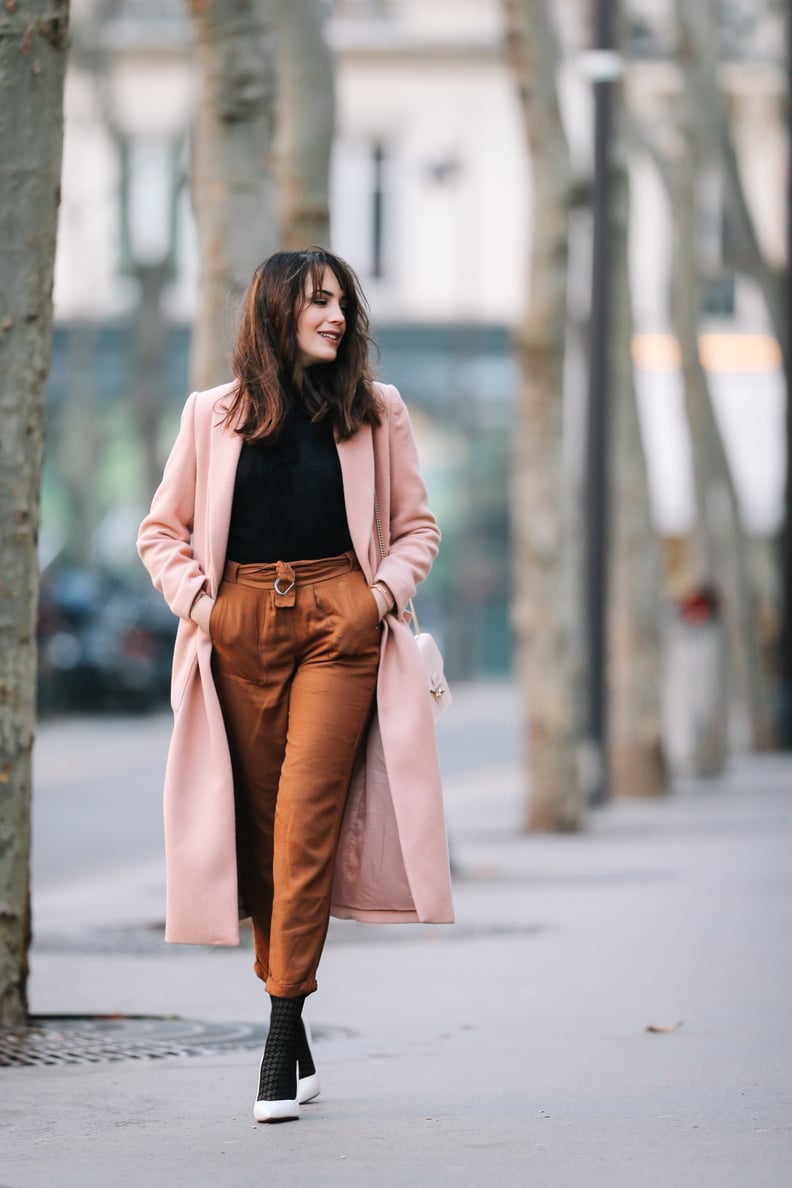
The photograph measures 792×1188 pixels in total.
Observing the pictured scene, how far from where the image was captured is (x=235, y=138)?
945 cm

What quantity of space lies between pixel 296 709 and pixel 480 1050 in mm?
1573

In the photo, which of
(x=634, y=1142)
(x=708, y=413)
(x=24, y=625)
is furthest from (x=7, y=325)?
(x=708, y=413)

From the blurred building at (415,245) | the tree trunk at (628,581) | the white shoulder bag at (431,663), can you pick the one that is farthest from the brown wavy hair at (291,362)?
the blurred building at (415,245)

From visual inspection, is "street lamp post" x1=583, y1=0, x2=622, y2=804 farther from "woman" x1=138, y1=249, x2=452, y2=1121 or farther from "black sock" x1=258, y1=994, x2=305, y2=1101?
"black sock" x1=258, y1=994, x2=305, y2=1101

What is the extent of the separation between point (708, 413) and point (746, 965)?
43.3ft

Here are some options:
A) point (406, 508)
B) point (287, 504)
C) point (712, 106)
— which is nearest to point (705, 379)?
point (712, 106)

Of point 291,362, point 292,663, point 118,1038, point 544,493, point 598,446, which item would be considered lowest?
point 118,1038

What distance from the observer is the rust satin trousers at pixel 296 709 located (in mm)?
5719

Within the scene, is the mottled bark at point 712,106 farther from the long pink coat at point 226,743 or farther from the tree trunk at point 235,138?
the long pink coat at point 226,743

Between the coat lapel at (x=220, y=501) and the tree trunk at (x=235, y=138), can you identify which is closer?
the coat lapel at (x=220, y=501)

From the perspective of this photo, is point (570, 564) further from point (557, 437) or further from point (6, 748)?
point (6, 748)

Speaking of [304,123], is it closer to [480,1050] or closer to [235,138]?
[235,138]

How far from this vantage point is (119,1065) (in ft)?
22.0

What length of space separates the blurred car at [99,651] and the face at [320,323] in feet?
75.4
